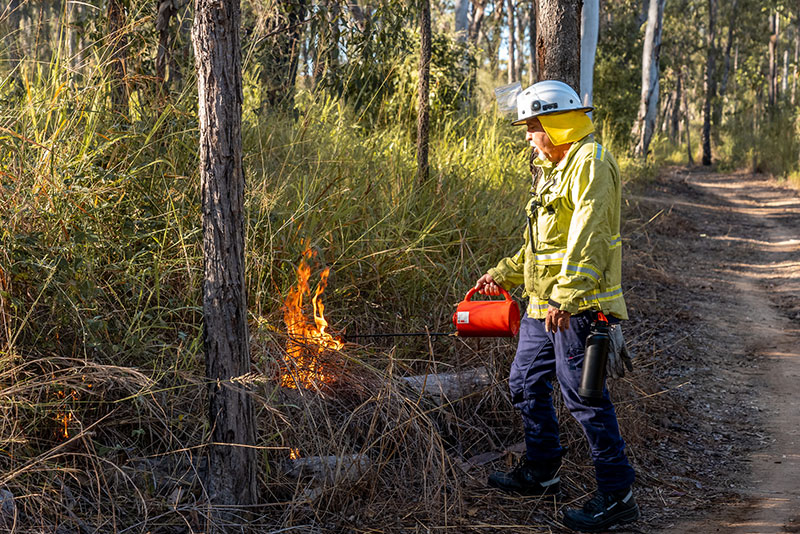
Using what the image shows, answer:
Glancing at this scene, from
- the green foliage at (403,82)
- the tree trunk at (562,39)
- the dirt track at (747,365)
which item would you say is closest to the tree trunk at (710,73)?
the dirt track at (747,365)

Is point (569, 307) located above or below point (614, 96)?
below

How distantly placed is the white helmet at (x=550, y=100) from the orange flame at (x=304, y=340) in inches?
57.1

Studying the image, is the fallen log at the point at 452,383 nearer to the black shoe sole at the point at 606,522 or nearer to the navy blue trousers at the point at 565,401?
the navy blue trousers at the point at 565,401

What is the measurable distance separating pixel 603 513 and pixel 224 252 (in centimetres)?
201

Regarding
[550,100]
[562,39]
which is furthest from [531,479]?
[562,39]

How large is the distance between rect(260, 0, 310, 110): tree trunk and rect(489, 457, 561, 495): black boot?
11.5 feet

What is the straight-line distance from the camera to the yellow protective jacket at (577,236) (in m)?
3.07

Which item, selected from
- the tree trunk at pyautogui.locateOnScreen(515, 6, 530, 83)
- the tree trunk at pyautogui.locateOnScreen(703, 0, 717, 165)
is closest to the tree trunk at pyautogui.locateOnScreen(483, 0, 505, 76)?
the tree trunk at pyautogui.locateOnScreen(515, 6, 530, 83)

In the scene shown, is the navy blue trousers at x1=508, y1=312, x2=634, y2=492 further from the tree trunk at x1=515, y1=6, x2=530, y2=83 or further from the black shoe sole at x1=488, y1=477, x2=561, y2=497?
the tree trunk at x1=515, y1=6, x2=530, y2=83

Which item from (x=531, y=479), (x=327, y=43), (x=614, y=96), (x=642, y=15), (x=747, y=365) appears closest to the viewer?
(x=531, y=479)

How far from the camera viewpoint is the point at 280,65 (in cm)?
621

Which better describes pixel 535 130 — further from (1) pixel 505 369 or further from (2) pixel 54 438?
(2) pixel 54 438

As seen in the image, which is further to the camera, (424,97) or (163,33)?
(424,97)

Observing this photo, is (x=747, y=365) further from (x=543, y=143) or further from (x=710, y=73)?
(x=710, y=73)
